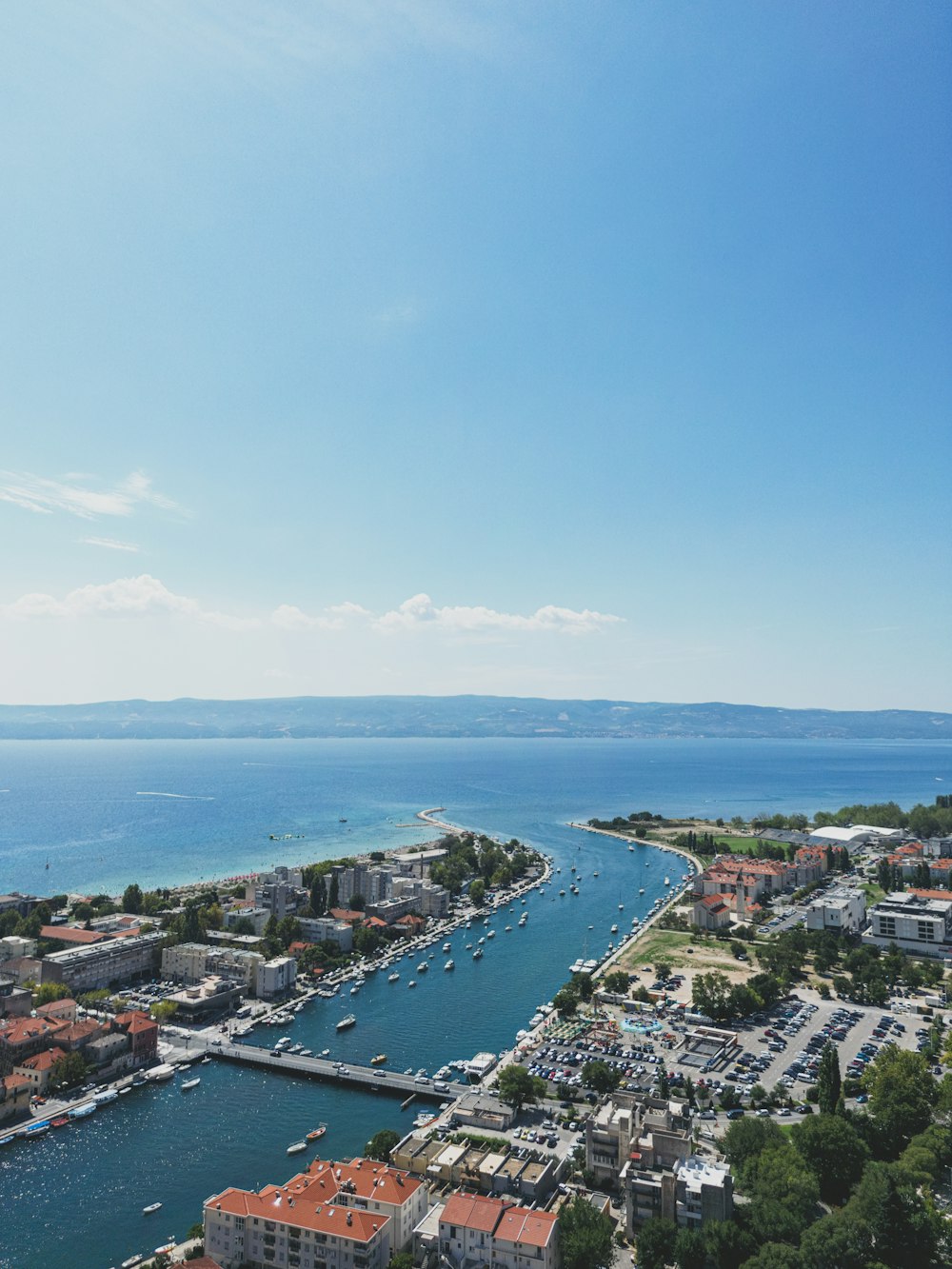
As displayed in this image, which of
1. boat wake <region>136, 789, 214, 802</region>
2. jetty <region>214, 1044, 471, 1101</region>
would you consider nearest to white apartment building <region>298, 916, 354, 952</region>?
jetty <region>214, 1044, 471, 1101</region>

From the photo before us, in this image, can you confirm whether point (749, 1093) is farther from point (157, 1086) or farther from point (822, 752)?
point (822, 752)

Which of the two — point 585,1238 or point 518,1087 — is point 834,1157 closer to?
point 585,1238

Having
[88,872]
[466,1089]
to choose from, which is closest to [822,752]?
[88,872]

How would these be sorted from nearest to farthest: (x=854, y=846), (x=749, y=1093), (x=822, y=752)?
1. (x=749, y=1093)
2. (x=854, y=846)
3. (x=822, y=752)

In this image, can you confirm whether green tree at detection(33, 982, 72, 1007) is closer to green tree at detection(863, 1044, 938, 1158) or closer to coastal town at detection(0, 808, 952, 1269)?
coastal town at detection(0, 808, 952, 1269)

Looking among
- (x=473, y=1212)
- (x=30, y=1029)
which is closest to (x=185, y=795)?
(x=30, y=1029)
